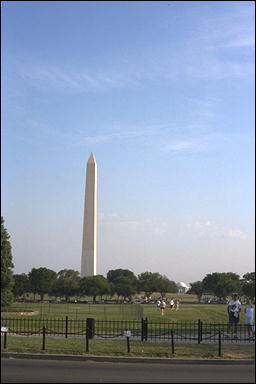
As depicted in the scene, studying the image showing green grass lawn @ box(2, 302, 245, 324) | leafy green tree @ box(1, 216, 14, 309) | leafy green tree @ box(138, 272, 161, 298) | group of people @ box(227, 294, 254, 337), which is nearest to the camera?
group of people @ box(227, 294, 254, 337)

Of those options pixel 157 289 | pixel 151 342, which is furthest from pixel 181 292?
pixel 151 342

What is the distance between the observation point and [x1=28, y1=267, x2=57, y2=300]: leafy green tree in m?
75.1

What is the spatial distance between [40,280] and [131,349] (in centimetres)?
5975

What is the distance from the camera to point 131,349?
56.0 ft

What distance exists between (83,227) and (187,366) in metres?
48.7

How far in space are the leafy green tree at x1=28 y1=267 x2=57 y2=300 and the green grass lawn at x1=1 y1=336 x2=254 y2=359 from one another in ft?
188

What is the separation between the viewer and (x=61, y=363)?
597 inches

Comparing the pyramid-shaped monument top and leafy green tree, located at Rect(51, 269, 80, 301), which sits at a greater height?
the pyramid-shaped monument top

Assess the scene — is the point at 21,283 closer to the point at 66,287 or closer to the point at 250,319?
the point at 66,287

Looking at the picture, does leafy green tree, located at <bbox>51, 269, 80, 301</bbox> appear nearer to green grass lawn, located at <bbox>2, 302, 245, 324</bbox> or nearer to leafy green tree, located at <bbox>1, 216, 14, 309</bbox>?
green grass lawn, located at <bbox>2, 302, 245, 324</bbox>

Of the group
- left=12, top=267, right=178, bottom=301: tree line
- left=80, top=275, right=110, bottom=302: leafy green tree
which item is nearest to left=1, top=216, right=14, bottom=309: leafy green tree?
left=12, top=267, right=178, bottom=301: tree line

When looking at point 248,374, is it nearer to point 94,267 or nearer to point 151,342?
point 151,342

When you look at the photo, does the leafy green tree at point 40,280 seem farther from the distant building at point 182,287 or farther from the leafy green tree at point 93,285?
the distant building at point 182,287

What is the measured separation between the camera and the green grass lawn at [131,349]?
16297 millimetres
